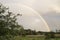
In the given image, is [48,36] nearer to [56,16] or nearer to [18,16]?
[56,16]

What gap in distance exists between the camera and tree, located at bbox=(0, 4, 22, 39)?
266cm

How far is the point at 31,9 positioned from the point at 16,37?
759 millimetres

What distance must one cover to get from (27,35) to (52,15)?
697mm

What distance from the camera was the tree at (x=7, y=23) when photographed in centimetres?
266

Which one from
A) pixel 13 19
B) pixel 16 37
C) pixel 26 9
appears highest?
pixel 26 9

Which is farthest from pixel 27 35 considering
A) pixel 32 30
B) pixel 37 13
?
pixel 37 13

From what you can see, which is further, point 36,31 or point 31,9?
point 31,9

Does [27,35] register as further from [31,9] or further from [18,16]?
[31,9]

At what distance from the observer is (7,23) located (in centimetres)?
269

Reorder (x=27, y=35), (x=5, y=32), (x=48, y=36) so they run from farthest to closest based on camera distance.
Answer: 1. (x=48, y=36)
2. (x=27, y=35)
3. (x=5, y=32)

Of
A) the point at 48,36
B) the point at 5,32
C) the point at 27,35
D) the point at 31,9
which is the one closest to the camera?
the point at 5,32

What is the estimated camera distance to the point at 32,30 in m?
3.00

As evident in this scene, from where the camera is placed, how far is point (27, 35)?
2.88 metres

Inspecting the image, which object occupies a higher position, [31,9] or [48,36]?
[31,9]
